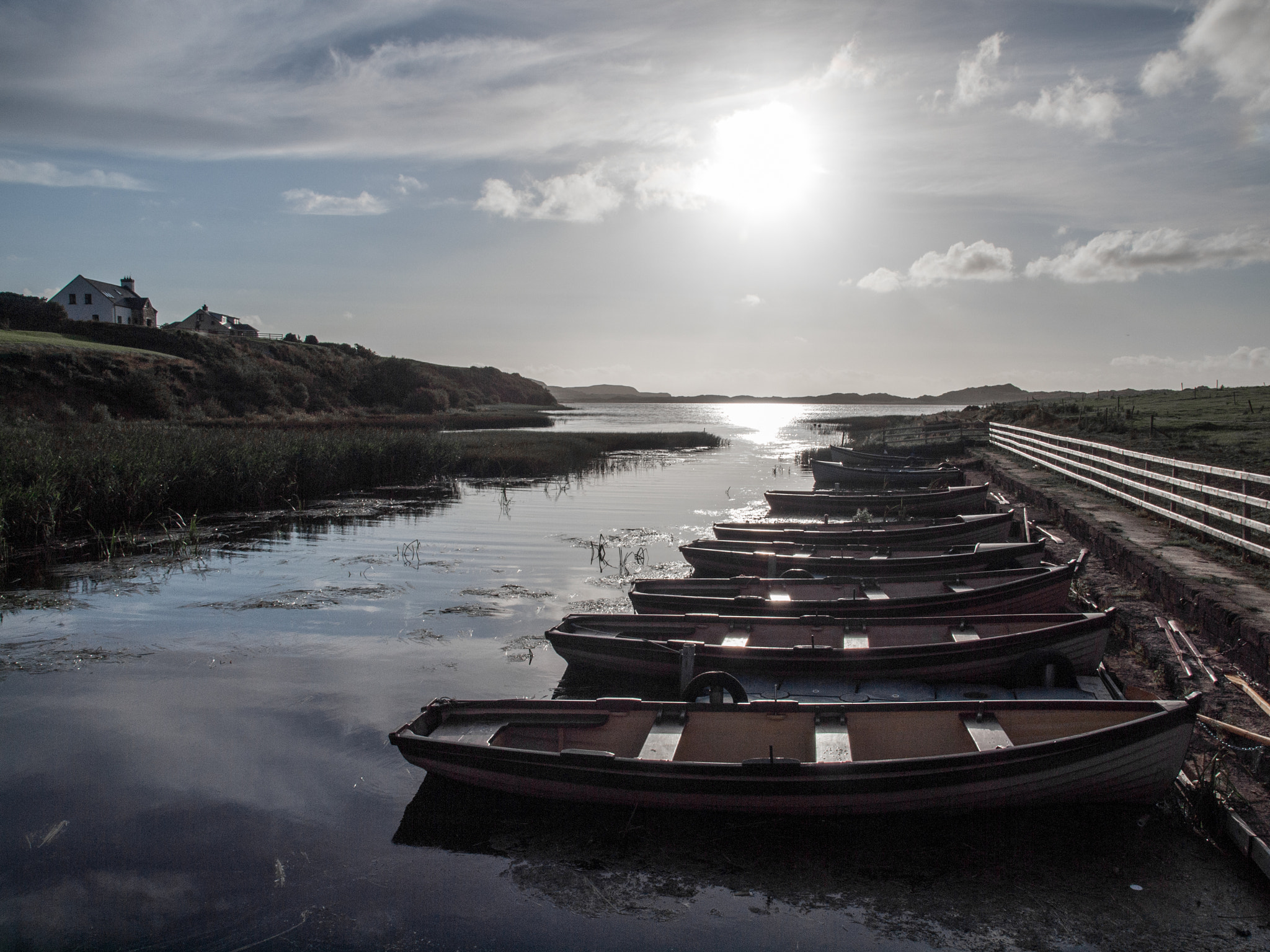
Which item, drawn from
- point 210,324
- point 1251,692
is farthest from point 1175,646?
point 210,324

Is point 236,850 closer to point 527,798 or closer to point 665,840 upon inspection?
point 527,798

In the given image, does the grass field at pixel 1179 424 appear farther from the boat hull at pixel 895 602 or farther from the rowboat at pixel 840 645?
the rowboat at pixel 840 645

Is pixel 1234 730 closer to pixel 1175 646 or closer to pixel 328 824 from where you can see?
pixel 1175 646

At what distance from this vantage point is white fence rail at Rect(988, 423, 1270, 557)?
9438 millimetres

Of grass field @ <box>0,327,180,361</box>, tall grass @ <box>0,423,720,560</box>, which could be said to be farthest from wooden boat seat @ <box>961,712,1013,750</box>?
grass field @ <box>0,327,180,361</box>

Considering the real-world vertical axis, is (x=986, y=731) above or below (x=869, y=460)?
below

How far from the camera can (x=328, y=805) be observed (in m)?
6.14

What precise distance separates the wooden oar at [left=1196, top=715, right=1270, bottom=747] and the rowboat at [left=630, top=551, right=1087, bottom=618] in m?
2.92

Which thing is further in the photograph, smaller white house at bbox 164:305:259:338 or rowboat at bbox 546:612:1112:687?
smaller white house at bbox 164:305:259:338

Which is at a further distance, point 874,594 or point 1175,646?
point 874,594

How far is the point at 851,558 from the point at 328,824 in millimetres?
7887

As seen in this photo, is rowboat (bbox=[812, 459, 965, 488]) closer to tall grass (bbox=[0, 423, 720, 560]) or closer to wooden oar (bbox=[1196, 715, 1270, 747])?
tall grass (bbox=[0, 423, 720, 560])

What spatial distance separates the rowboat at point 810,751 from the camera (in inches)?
202

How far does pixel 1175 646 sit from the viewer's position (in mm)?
7312
